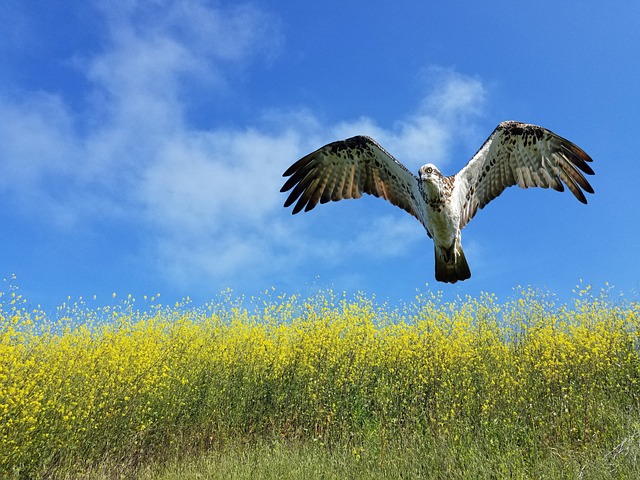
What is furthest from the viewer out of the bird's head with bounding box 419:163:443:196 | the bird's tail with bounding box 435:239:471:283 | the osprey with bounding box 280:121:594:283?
the osprey with bounding box 280:121:594:283

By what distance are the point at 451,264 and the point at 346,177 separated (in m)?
1.76

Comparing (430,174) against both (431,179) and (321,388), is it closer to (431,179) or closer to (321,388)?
(431,179)

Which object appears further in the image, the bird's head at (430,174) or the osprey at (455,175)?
the osprey at (455,175)

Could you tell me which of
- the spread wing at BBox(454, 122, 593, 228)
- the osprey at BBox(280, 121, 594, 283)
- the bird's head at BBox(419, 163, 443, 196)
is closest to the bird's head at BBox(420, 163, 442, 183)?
the bird's head at BBox(419, 163, 443, 196)

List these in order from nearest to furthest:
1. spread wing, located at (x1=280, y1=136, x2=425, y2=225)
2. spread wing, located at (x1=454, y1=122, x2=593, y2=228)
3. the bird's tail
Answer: the bird's tail
spread wing, located at (x1=454, y1=122, x2=593, y2=228)
spread wing, located at (x1=280, y1=136, x2=425, y2=225)

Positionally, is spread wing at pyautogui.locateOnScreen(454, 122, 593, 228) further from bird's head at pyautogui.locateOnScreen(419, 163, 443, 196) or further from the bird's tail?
bird's head at pyautogui.locateOnScreen(419, 163, 443, 196)

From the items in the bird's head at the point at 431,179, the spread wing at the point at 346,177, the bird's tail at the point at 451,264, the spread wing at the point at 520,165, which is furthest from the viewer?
the spread wing at the point at 346,177

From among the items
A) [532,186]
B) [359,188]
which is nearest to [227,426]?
[359,188]

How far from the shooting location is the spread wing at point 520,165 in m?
5.80

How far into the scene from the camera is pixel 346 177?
249 inches

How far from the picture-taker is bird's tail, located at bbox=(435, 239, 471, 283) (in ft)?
17.7

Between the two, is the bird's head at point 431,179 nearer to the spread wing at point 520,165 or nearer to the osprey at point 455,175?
the osprey at point 455,175

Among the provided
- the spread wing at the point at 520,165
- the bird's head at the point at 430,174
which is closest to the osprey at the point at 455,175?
the spread wing at the point at 520,165

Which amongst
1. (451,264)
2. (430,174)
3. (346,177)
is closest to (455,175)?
(430,174)
